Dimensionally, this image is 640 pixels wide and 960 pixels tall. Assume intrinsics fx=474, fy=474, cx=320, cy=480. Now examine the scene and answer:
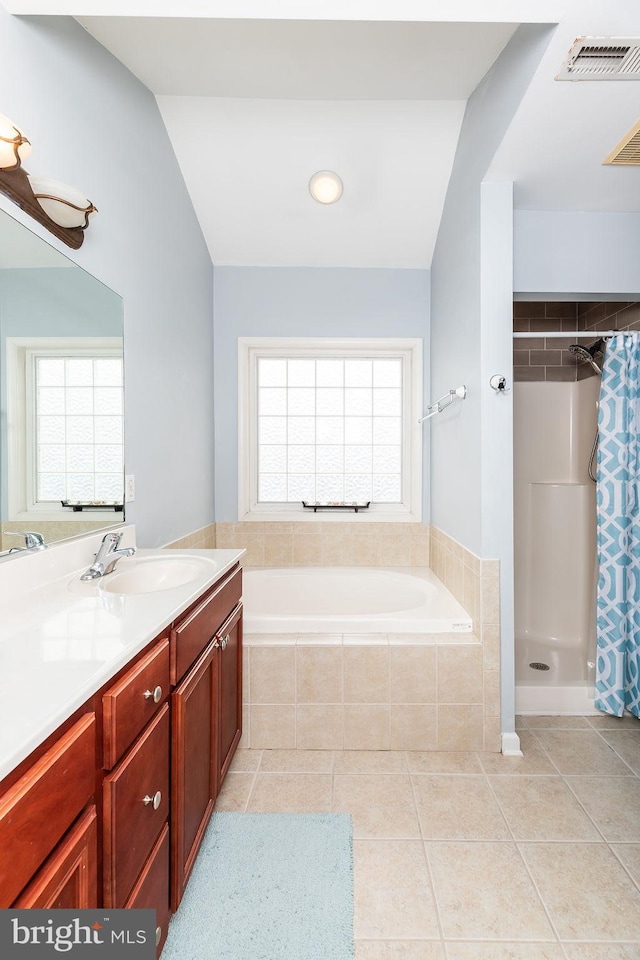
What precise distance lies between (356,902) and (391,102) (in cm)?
313

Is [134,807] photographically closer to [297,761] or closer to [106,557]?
[106,557]

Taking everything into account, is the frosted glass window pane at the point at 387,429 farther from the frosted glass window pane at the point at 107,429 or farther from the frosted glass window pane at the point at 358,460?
the frosted glass window pane at the point at 107,429

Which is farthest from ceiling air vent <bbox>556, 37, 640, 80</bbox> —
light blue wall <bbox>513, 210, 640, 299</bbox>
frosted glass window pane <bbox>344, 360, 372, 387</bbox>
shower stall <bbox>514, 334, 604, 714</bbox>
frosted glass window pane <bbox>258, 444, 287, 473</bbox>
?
frosted glass window pane <bbox>258, 444, 287, 473</bbox>

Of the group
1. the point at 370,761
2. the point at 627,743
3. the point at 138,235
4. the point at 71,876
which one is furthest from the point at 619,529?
the point at 138,235

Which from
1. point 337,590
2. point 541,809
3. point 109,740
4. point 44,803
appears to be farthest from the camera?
point 337,590

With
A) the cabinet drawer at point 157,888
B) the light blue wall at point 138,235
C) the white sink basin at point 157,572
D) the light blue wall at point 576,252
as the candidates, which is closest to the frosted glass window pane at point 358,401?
Answer: the light blue wall at point 138,235

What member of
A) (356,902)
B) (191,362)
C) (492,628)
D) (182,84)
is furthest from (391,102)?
(356,902)

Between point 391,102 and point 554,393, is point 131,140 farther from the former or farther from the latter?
point 554,393

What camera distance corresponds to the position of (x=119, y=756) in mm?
901

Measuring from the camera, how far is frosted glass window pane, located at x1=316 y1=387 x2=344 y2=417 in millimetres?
3219

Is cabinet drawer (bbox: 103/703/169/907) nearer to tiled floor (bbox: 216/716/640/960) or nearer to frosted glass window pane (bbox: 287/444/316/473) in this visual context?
tiled floor (bbox: 216/716/640/960)

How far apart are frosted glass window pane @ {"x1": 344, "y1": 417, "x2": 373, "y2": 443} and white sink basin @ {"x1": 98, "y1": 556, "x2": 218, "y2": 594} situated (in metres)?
1.72

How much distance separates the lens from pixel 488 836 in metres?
1.57

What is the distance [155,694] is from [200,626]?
0.32 m
